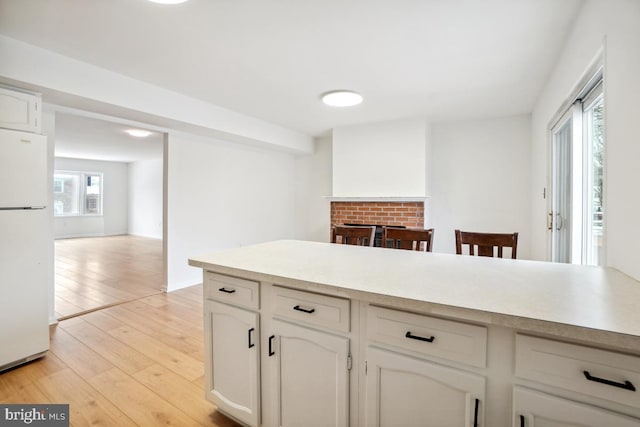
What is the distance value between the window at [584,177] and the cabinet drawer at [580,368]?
140cm

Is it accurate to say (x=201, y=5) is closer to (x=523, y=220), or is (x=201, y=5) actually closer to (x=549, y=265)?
(x=549, y=265)

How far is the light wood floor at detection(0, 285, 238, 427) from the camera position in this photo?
5.51 feet

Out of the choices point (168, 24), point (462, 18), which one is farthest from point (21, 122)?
point (462, 18)

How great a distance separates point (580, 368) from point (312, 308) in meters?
0.83

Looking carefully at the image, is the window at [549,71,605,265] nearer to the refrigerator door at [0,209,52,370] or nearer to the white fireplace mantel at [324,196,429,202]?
the white fireplace mantel at [324,196,429,202]

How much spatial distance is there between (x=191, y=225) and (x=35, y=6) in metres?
2.72

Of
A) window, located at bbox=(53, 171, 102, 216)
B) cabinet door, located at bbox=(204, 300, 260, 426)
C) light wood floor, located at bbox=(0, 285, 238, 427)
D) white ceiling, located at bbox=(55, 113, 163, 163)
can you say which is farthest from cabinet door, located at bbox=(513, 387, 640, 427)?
window, located at bbox=(53, 171, 102, 216)

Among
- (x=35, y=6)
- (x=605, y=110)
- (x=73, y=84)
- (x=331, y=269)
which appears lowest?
(x=331, y=269)

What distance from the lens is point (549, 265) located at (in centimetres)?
150

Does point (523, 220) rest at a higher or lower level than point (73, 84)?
lower

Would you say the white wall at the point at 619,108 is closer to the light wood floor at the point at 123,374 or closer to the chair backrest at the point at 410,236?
the chair backrest at the point at 410,236

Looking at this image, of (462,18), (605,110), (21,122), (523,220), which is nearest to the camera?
(605,110)

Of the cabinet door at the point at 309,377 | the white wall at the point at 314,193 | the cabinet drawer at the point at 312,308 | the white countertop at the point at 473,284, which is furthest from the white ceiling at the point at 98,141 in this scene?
the cabinet door at the point at 309,377

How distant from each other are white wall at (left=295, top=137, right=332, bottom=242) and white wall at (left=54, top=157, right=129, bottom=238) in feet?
22.4
